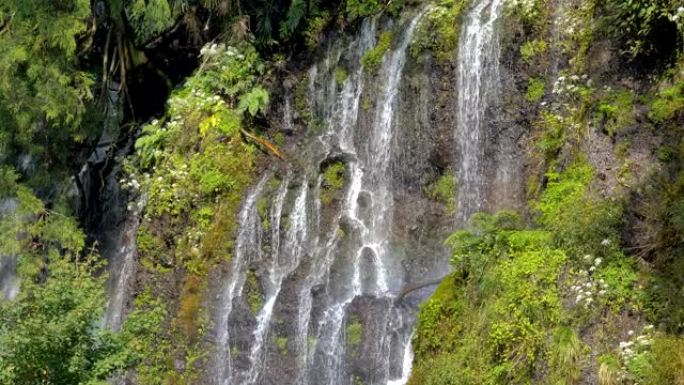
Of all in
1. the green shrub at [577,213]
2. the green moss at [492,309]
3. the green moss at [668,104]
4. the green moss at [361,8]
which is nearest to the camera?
the green moss at [492,309]

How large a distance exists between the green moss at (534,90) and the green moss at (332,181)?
9.75ft

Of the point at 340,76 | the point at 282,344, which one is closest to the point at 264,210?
the point at 282,344

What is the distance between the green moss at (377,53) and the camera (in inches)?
606

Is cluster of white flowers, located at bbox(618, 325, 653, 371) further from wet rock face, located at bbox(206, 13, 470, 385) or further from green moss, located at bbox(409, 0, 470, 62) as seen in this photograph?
green moss, located at bbox(409, 0, 470, 62)

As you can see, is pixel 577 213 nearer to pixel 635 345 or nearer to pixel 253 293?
pixel 635 345

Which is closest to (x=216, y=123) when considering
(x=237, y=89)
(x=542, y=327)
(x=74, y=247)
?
(x=237, y=89)

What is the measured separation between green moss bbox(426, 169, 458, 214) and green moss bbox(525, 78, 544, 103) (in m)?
1.54

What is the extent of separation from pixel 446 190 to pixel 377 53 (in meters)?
2.63

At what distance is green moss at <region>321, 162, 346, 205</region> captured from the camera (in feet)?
48.3

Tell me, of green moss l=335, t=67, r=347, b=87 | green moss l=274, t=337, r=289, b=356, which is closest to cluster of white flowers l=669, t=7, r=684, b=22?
green moss l=335, t=67, r=347, b=87

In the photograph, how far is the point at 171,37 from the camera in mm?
18844

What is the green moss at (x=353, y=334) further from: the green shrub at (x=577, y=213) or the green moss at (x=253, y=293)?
the green shrub at (x=577, y=213)

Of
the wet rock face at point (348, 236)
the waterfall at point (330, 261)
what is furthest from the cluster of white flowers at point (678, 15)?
the waterfall at point (330, 261)

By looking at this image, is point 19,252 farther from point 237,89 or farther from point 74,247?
point 237,89
